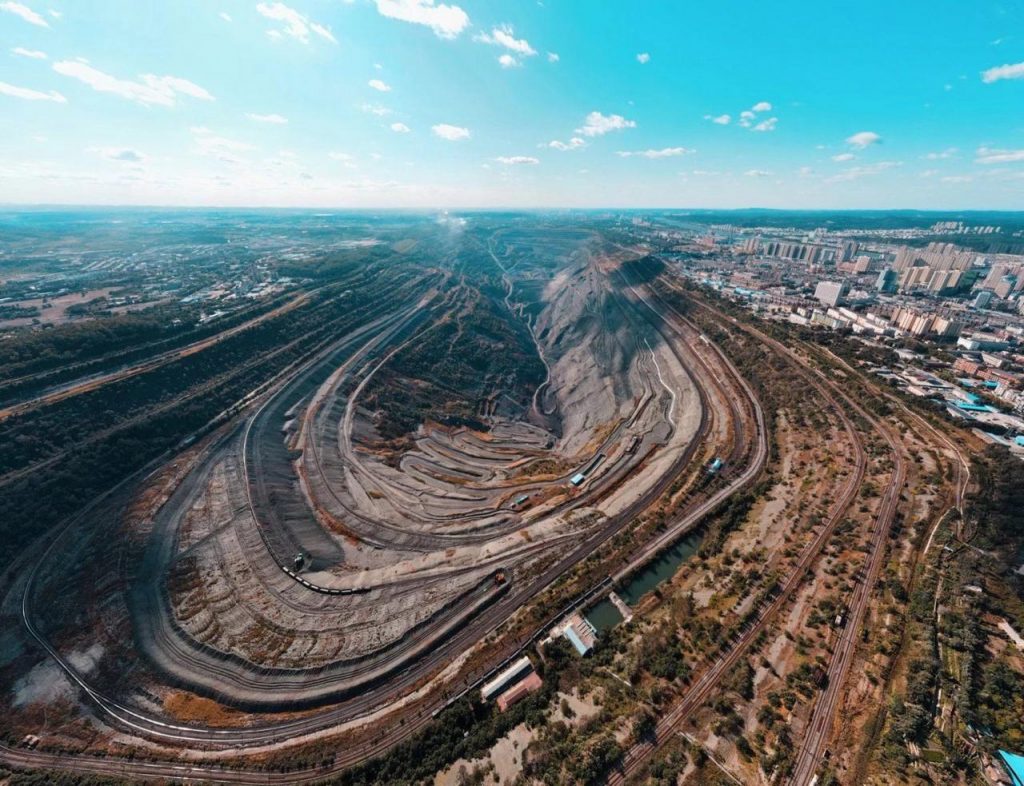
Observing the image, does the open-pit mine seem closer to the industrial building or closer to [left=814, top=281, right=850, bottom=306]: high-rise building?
the industrial building

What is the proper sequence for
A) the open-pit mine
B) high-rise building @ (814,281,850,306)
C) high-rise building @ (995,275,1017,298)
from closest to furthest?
the open-pit mine < high-rise building @ (814,281,850,306) < high-rise building @ (995,275,1017,298)

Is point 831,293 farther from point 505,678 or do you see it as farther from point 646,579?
point 505,678

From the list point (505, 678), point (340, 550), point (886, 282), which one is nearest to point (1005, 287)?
point (886, 282)

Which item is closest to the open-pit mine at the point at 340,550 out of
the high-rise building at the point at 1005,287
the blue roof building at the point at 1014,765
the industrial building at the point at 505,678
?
the industrial building at the point at 505,678

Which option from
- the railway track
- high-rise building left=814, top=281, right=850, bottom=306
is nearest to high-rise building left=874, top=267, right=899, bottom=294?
high-rise building left=814, top=281, right=850, bottom=306

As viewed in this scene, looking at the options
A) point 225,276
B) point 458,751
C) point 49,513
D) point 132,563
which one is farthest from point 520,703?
point 225,276

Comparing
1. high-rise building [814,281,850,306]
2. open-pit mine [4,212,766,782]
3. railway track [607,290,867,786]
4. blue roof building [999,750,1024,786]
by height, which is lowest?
open-pit mine [4,212,766,782]

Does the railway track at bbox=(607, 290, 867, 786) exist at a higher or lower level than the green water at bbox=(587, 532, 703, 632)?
higher

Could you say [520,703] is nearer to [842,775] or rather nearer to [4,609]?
[842,775]
